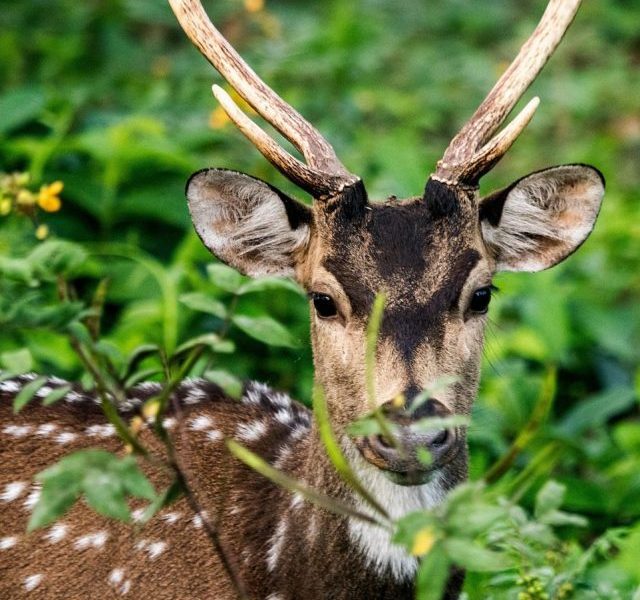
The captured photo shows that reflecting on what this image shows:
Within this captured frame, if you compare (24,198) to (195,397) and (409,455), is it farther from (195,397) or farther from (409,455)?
(409,455)

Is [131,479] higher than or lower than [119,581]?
higher

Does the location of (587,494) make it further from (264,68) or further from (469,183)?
(264,68)

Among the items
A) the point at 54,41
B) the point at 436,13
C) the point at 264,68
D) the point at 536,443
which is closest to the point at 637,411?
the point at 536,443

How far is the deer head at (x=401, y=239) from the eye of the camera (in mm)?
3695

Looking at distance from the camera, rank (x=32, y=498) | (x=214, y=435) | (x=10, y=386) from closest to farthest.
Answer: (x=32, y=498)
(x=214, y=435)
(x=10, y=386)

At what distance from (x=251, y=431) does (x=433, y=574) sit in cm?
170

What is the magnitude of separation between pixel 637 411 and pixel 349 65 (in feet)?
10.5

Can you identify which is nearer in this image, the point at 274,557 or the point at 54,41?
the point at 274,557

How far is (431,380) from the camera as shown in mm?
3645

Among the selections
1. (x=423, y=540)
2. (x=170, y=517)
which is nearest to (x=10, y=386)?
(x=170, y=517)

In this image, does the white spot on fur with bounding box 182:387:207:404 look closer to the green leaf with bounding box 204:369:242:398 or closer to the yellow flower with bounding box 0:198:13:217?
the yellow flower with bounding box 0:198:13:217

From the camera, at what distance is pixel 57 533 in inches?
168

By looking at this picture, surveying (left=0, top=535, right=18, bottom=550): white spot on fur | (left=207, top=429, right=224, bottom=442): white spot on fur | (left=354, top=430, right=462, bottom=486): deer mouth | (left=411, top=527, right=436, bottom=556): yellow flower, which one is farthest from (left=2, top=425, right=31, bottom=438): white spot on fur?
(left=411, top=527, right=436, bottom=556): yellow flower

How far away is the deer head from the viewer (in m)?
3.70
